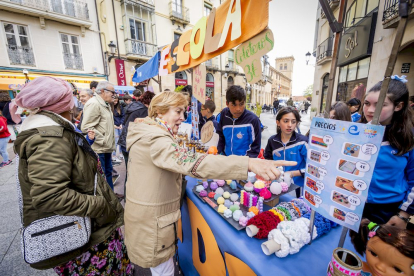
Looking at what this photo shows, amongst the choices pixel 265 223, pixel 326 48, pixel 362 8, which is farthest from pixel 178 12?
pixel 265 223

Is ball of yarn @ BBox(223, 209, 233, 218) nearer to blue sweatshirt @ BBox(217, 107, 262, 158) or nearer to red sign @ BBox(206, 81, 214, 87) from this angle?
blue sweatshirt @ BBox(217, 107, 262, 158)

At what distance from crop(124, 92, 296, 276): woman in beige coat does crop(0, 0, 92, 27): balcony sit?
14.0m

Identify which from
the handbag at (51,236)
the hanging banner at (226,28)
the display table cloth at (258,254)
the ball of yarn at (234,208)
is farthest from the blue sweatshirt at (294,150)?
the handbag at (51,236)

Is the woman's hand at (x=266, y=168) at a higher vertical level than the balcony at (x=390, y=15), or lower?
lower

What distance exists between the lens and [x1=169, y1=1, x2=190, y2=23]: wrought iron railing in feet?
47.0

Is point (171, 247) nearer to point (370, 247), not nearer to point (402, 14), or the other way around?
point (370, 247)

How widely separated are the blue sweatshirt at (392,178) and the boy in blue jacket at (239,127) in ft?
4.46

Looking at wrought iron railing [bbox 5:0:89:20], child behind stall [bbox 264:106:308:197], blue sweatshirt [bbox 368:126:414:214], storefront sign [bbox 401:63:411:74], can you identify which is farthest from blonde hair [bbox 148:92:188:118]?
wrought iron railing [bbox 5:0:89:20]

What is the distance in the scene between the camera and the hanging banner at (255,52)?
1.33 m

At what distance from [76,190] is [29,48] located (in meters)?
13.8

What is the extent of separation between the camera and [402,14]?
60cm

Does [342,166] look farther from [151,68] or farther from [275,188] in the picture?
[151,68]

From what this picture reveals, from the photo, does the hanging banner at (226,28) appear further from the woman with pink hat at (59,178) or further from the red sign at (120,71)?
the red sign at (120,71)

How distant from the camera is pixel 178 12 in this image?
15.0 meters
